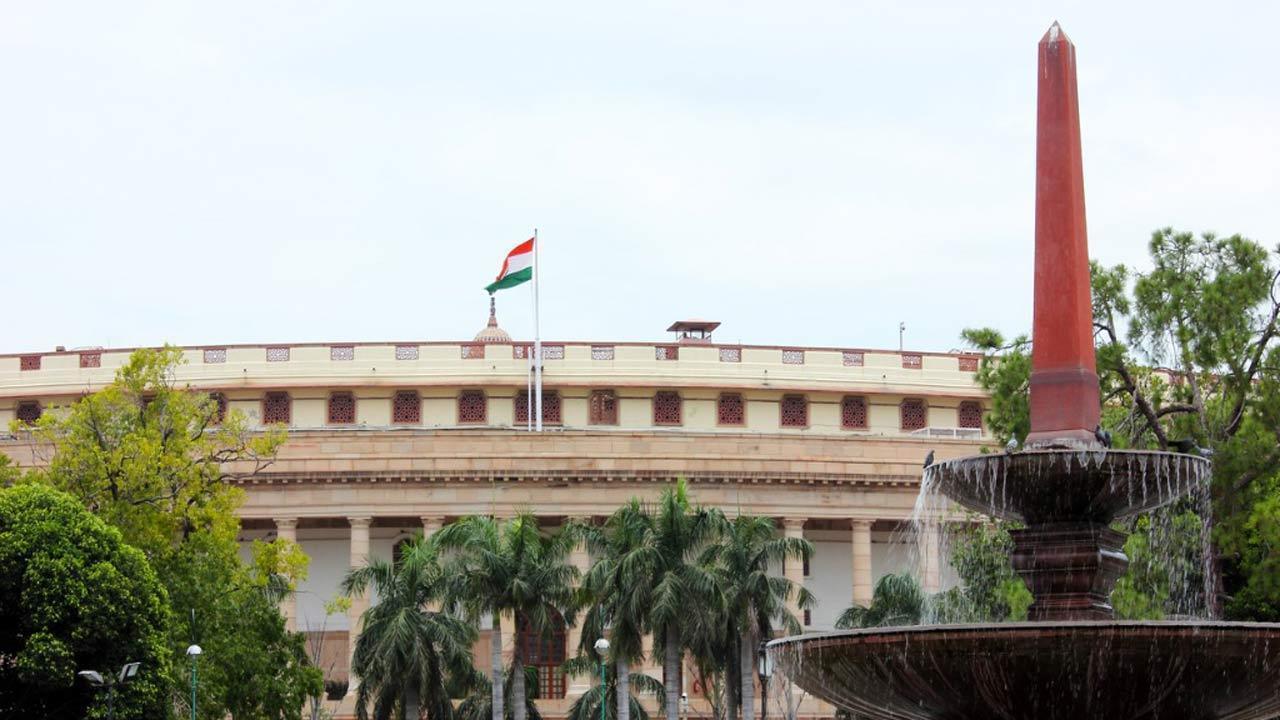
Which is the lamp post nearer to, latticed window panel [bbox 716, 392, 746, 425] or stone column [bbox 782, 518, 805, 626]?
stone column [bbox 782, 518, 805, 626]

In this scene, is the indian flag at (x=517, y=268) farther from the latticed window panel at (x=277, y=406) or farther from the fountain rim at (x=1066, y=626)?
the fountain rim at (x=1066, y=626)

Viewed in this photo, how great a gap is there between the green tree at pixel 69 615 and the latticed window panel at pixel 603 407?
34.1 m

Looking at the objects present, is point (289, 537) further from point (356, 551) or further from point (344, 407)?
point (344, 407)

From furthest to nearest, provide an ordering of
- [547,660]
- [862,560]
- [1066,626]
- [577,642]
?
1. [862,560]
2. [547,660]
3. [577,642]
4. [1066,626]

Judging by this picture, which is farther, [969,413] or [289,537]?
[969,413]

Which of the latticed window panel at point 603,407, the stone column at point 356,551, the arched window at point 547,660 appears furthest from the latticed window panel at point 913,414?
the stone column at point 356,551

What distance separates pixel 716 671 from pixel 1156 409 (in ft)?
44.8

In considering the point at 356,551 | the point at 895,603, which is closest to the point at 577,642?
the point at 356,551

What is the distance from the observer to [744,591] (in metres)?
57.3

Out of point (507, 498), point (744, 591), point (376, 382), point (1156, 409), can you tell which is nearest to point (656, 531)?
point (744, 591)

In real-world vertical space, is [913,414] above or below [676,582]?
above

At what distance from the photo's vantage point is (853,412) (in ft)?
284

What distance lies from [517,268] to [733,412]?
953cm

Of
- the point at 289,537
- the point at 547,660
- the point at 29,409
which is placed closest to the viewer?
the point at 289,537
